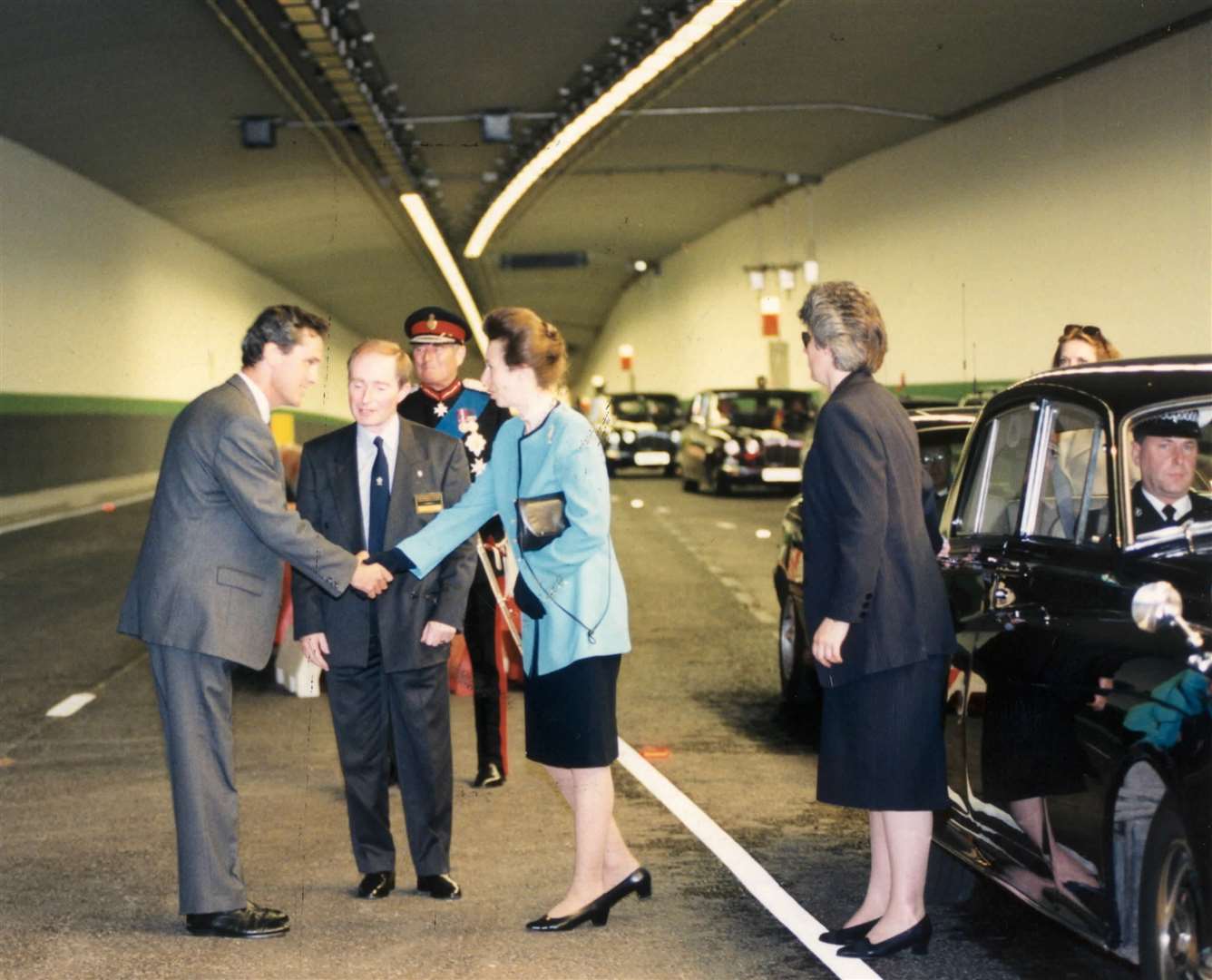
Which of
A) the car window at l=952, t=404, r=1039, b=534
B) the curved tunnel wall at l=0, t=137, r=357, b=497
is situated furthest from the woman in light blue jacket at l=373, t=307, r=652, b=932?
the curved tunnel wall at l=0, t=137, r=357, b=497

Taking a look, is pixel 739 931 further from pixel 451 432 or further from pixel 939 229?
pixel 939 229

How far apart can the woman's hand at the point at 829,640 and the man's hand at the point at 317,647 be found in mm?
1818

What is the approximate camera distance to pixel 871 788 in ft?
19.0

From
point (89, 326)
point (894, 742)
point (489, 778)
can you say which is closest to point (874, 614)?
point (894, 742)

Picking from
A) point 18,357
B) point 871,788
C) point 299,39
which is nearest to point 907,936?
point 871,788

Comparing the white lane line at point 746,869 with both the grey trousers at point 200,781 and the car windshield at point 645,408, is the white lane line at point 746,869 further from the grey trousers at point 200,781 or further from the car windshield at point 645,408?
the car windshield at point 645,408

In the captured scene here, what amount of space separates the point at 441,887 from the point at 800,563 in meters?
4.35

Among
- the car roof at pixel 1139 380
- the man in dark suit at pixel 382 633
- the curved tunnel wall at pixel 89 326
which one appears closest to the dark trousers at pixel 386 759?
the man in dark suit at pixel 382 633

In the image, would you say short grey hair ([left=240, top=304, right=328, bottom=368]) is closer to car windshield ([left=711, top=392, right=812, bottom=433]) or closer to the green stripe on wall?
the green stripe on wall

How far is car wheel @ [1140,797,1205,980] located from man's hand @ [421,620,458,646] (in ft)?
9.07

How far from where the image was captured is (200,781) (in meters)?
6.23

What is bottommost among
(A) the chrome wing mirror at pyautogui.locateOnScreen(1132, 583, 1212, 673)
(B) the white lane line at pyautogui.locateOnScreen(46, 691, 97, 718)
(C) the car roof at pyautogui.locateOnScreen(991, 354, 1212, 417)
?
(B) the white lane line at pyautogui.locateOnScreen(46, 691, 97, 718)

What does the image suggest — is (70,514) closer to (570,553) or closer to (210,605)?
(210,605)

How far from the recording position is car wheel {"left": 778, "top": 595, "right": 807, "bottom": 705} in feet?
34.4
